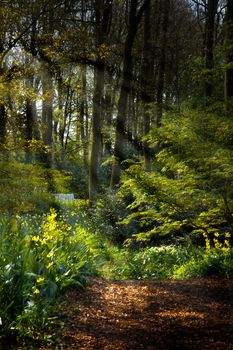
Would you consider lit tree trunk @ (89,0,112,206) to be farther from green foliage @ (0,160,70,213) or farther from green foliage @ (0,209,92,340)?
green foliage @ (0,209,92,340)

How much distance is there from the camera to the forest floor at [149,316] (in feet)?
11.9

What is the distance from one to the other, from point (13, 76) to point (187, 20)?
15082 mm

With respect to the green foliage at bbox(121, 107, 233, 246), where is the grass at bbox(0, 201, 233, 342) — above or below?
below

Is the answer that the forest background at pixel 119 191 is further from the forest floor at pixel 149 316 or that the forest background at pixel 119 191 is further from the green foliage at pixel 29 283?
the forest floor at pixel 149 316

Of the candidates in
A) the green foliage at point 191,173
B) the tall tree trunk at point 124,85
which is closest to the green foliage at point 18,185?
the green foliage at point 191,173

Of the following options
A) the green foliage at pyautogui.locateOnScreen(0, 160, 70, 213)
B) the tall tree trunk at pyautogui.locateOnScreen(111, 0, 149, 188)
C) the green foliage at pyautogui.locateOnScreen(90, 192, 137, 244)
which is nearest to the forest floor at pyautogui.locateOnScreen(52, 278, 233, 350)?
the green foliage at pyautogui.locateOnScreen(0, 160, 70, 213)

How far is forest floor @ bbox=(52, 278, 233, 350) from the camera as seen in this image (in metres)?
3.64

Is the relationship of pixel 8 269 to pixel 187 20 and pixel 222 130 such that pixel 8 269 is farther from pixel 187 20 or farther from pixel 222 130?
pixel 187 20

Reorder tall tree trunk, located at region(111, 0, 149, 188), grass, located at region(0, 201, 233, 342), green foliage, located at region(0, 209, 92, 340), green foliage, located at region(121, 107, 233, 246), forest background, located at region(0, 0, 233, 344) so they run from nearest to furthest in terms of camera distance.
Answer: green foliage, located at region(0, 209, 92, 340), grass, located at region(0, 201, 233, 342), forest background, located at region(0, 0, 233, 344), green foliage, located at region(121, 107, 233, 246), tall tree trunk, located at region(111, 0, 149, 188)

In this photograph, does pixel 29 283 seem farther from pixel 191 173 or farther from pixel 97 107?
pixel 97 107

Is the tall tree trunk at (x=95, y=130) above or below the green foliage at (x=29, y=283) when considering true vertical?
above

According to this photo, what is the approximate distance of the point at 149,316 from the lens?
4484 mm

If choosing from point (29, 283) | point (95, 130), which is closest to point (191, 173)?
point (29, 283)

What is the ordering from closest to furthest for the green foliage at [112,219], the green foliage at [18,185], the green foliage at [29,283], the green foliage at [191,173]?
the green foliage at [29,283]
the green foliage at [191,173]
the green foliage at [18,185]
the green foliage at [112,219]
